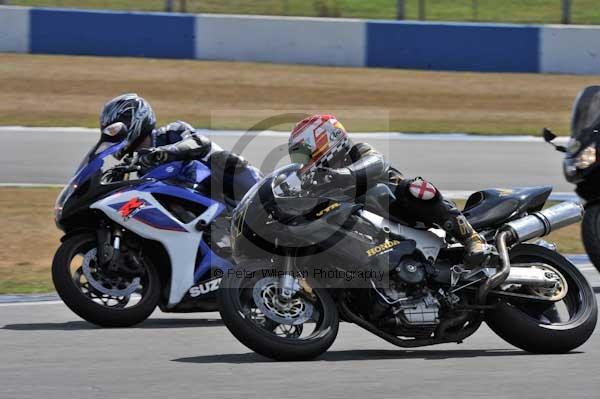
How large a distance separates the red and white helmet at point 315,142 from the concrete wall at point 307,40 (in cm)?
1276

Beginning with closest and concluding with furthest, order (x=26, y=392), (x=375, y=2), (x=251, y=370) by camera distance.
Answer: (x=26, y=392), (x=251, y=370), (x=375, y=2)

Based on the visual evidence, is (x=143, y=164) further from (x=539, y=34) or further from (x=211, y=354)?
(x=539, y=34)

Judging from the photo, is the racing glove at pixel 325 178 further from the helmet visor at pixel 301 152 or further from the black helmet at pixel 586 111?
the black helmet at pixel 586 111

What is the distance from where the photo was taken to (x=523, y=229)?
20.1 ft

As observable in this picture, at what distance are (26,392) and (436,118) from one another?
1195 centimetres

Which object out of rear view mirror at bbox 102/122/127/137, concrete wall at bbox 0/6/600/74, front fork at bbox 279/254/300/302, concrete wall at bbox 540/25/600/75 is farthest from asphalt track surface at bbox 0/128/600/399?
concrete wall at bbox 540/25/600/75

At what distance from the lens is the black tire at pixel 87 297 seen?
6.68m

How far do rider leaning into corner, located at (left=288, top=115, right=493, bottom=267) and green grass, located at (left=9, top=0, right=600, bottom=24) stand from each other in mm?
12887

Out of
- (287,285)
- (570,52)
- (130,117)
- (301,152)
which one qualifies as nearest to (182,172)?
(130,117)

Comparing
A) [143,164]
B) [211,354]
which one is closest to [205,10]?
[143,164]

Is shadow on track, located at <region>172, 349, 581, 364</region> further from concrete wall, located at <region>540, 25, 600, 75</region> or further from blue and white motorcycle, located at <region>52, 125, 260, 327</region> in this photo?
concrete wall, located at <region>540, 25, 600, 75</region>

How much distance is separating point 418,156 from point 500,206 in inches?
300

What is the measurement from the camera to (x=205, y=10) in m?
18.8

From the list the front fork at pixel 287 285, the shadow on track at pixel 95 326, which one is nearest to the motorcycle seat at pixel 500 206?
the front fork at pixel 287 285
